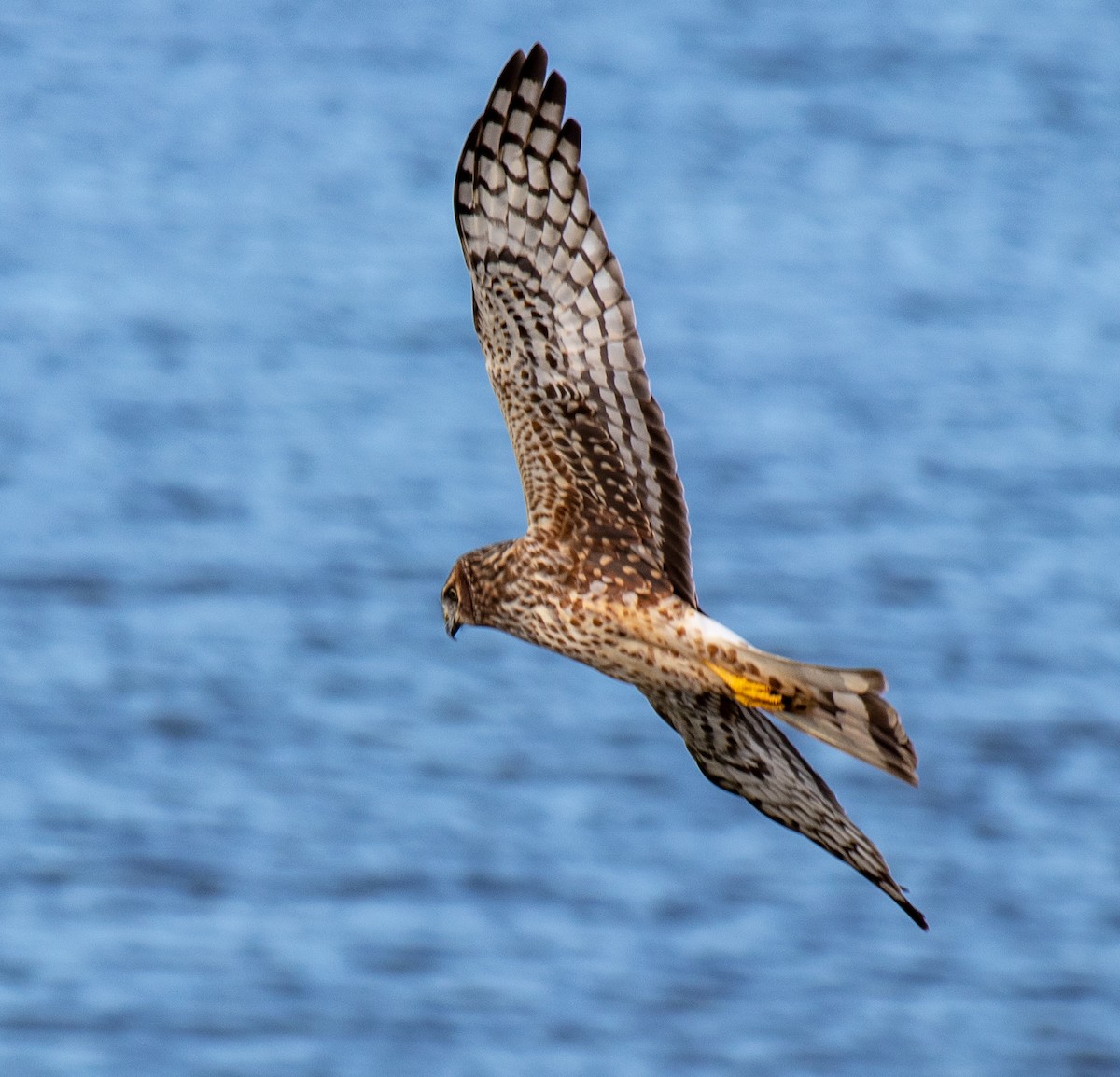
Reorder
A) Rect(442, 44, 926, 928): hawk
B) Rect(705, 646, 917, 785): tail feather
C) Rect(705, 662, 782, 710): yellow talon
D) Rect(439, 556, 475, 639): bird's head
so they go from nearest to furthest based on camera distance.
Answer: Rect(705, 646, 917, 785): tail feather, Rect(705, 662, 782, 710): yellow talon, Rect(442, 44, 926, 928): hawk, Rect(439, 556, 475, 639): bird's head

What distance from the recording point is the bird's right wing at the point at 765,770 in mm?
7156

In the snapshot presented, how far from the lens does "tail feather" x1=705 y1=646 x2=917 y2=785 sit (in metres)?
6.32

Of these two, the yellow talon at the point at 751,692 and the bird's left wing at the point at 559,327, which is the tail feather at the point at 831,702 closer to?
the yellow talon at the point at 751,692

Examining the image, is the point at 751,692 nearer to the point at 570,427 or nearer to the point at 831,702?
the point at 831,702

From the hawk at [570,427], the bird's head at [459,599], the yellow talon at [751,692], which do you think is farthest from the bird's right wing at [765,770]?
the bird's head at [459,599]

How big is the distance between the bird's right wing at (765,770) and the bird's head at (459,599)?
1.94ft

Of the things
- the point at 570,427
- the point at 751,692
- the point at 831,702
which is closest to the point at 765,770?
the point at 751,692

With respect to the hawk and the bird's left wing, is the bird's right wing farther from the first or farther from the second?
the bird's left wing

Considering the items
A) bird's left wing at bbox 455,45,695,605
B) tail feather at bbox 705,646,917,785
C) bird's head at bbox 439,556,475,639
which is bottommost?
tail feather at bbox 705,646,917,785

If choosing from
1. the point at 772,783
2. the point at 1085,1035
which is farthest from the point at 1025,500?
the point at 772,783

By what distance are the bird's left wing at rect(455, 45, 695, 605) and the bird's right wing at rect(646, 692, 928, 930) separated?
471mm

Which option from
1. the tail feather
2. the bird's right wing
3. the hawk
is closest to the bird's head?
the hawk

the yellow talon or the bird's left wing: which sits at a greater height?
the bird's left wing

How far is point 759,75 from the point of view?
29.5 metres
